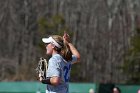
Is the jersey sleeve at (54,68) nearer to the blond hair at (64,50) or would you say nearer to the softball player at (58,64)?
the softball player at (58,64)

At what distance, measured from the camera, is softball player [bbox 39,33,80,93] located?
→ 6.46 metres

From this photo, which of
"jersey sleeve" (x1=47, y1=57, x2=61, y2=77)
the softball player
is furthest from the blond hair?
"jersey sleeve" (x1=47, y1=57, x2=61, y2=77)

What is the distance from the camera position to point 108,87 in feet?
61.0

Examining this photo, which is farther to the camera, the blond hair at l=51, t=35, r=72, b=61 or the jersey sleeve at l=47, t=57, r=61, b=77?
the blond hair at l=51, t=35, r=72, b=61

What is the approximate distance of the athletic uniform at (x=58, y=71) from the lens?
6.48 meters

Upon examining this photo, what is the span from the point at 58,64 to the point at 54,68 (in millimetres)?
78

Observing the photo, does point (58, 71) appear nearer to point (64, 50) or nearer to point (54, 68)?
point (54, 68)

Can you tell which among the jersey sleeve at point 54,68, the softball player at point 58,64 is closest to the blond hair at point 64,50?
the softball player at point 58,64

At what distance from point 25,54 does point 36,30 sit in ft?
9.54

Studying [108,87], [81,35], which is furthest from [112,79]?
[108,87]

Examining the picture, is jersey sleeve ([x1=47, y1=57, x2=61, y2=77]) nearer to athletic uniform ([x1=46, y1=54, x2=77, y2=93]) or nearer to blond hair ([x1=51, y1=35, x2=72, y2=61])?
athletic uniform ([x1=46, y1=54, x2=77, y2=93])

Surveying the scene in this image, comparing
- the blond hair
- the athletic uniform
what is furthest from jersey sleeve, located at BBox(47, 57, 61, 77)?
the blond hair

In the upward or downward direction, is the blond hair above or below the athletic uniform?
above

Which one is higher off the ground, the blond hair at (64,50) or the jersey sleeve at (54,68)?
the blond hair at (64,50)
